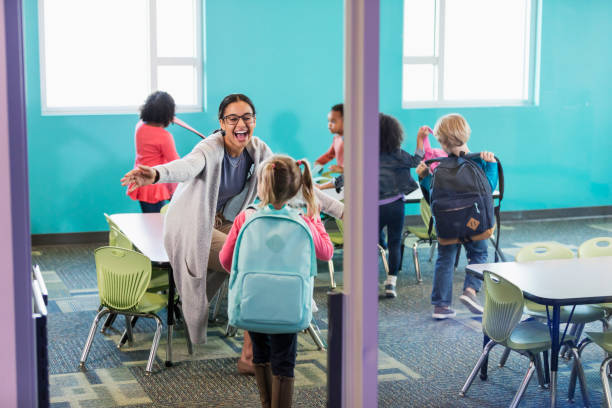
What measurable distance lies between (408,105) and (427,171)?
45cm

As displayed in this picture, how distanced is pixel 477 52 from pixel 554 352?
1401 mm

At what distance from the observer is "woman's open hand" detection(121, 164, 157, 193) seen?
3.59 m

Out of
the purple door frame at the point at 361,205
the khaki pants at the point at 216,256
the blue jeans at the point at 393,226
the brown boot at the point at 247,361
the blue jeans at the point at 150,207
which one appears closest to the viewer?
the purple door frame at the point at 361,205

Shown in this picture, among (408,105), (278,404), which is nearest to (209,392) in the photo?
(278,404)

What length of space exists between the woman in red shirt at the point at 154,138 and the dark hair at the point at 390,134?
4.03 meters

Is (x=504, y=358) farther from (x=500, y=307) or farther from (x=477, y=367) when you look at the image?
(x=500, y=307)

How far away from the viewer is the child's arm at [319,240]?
362cm

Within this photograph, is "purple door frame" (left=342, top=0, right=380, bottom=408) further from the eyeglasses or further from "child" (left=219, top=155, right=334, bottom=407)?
the eyeglasses

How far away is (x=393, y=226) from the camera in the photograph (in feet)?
11.3

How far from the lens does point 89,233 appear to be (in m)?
8.24

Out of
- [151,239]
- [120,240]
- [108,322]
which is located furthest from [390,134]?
[108,322]

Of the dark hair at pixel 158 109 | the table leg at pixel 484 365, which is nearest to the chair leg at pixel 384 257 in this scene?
the table leg at pixel 484 365

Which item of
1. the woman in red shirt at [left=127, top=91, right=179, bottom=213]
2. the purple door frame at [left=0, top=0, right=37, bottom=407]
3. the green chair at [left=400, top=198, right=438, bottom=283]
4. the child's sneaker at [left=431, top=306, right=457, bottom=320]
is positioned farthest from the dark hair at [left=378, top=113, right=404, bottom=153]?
the woman in red shirt at [left=127, top=91, right=179, bottom=213]

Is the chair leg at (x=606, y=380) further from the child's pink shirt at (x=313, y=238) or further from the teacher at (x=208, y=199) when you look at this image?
the teacher at (x=208, y=199)
